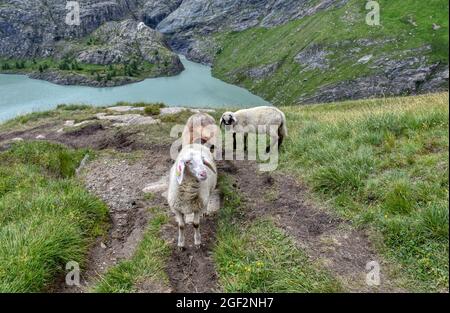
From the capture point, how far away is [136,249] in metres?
8.56

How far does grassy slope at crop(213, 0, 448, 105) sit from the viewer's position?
128 m

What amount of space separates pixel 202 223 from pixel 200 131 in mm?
4720

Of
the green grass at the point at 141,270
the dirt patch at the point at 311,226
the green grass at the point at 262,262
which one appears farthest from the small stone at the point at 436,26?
the green grass at the point at 141,270

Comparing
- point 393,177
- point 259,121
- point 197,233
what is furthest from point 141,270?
point 259,121

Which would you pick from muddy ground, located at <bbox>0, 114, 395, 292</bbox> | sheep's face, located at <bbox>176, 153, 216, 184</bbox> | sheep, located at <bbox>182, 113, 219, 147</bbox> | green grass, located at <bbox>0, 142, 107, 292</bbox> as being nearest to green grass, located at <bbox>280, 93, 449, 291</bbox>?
muddy ground, located at <bbox>0, 114, 395, 292</bbox>

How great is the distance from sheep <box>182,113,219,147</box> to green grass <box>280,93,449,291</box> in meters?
2.77

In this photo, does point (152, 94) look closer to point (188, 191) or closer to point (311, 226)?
point (188, 191)

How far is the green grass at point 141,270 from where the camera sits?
7301 mm

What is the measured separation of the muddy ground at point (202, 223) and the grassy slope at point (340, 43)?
121m

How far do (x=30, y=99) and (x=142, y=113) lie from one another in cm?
11349

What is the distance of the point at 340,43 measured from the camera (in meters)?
143

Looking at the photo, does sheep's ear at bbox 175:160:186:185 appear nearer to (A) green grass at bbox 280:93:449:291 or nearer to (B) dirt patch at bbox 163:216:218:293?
(B) dirt patch at bbox 163:216:218:293
